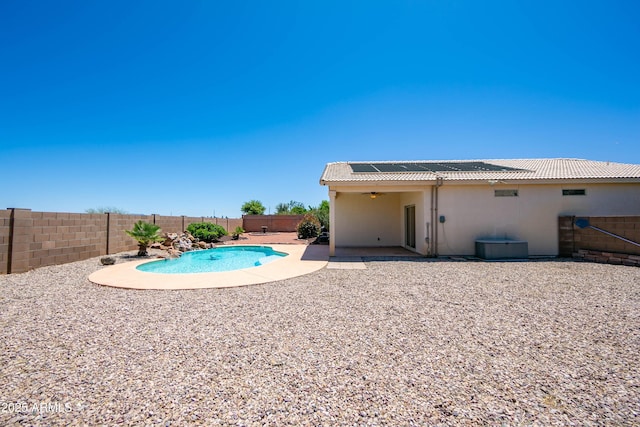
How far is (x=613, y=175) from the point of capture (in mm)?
10781

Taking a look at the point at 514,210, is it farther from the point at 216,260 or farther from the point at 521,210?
the point at 216,260

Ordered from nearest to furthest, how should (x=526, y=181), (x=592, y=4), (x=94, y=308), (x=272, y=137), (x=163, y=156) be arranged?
(x=94, y=308)
(x=592, y=4)
(x=526, y=181)
(x=272, y=137)
(x=163, y=156)

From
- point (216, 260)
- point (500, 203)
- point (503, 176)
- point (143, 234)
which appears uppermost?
point (503, 176)

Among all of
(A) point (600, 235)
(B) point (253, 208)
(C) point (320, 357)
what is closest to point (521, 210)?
(A) point (600, 235)

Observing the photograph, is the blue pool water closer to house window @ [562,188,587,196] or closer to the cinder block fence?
the cinder block fence

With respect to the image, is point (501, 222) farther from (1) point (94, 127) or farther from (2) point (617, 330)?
(1) point (94, 127)

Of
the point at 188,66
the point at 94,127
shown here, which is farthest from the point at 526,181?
the point at 94,127

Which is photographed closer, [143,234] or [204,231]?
[143,234]

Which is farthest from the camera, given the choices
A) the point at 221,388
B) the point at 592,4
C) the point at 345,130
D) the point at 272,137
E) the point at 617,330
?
the point at 272,137

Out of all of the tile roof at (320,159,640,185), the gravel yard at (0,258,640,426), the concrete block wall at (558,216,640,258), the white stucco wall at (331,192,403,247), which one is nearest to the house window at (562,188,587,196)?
the tile roof at (320,159,640,185)

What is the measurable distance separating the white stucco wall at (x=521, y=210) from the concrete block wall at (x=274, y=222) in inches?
714

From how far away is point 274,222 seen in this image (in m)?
27.6

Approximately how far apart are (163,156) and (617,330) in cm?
2811

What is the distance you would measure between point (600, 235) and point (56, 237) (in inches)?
803
